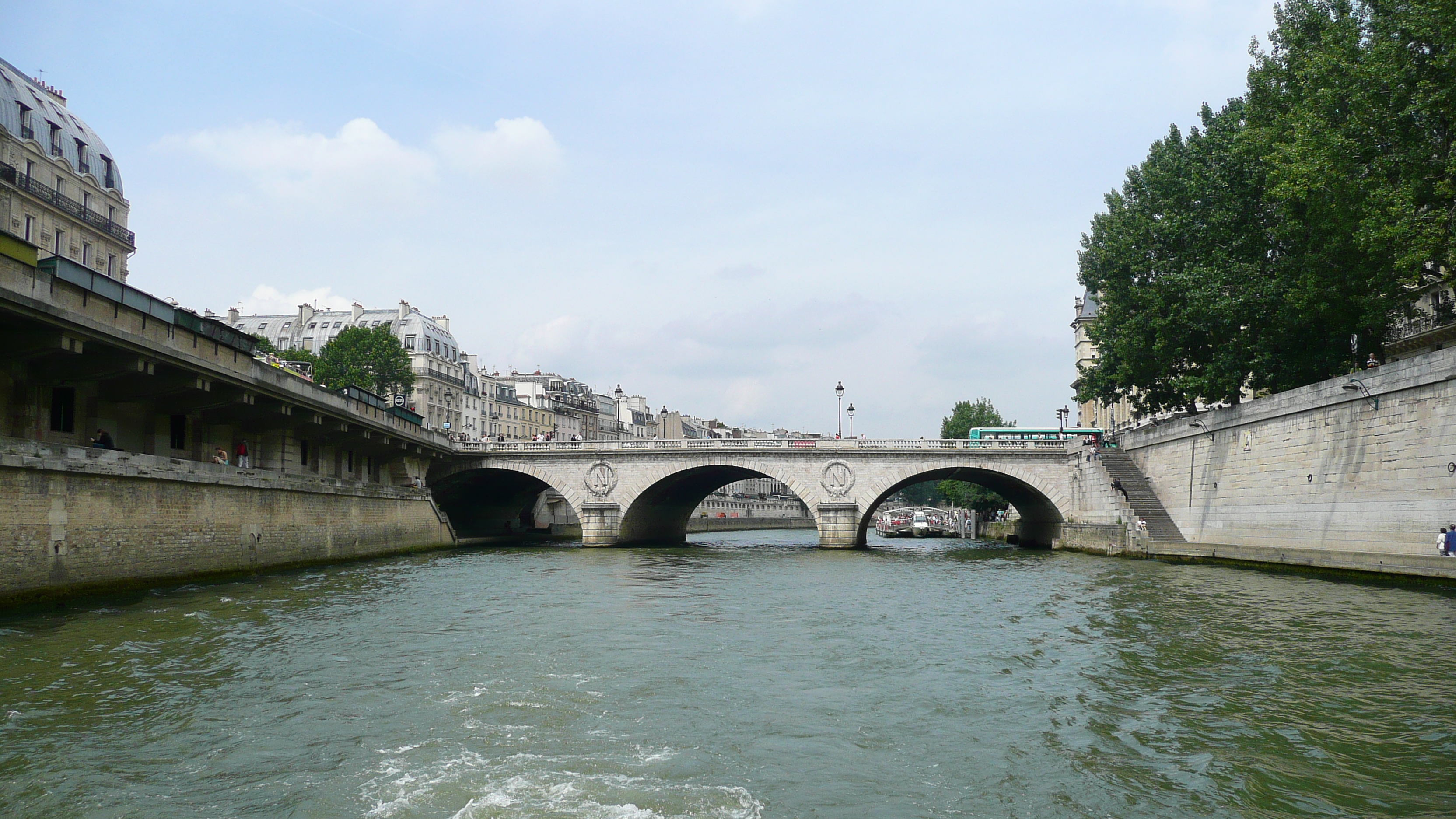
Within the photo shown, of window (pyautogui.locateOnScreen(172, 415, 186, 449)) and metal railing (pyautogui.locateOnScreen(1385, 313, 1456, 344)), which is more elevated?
metal railing (pyautogui.locateOnScreen(1385, 313, 1456, 344))

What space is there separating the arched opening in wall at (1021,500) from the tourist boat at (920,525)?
21.5 metres

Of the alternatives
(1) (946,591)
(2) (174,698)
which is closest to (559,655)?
(2) (174,698)

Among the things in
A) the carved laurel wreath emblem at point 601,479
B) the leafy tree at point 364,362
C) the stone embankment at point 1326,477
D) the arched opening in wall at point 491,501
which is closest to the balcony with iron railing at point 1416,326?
the stone embankment at point 1326,477

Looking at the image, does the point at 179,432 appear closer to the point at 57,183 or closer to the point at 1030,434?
the point at 57,183

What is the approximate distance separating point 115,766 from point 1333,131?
104ft

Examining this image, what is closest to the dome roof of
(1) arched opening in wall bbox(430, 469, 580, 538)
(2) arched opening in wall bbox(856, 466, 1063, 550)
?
(1) arched opening in wall bbox(430, 469, 580, 538)

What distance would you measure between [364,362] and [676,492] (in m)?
24.9

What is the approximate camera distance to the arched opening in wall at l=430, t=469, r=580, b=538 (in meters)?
57.2

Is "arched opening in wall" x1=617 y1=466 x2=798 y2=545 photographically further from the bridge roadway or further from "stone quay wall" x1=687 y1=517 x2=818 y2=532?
"stone quay wall" x1=687 y1=517 x2=818 y2=532

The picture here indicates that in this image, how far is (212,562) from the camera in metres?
26.5

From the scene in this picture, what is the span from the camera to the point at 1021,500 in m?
60.6

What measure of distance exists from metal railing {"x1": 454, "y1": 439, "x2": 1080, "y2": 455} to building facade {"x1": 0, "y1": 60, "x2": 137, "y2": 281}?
19.7 meters

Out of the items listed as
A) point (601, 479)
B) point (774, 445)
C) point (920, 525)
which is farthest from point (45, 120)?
point (920, 525)

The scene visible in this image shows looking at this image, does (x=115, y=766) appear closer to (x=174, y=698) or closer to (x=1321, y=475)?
(x=174, y=698)
